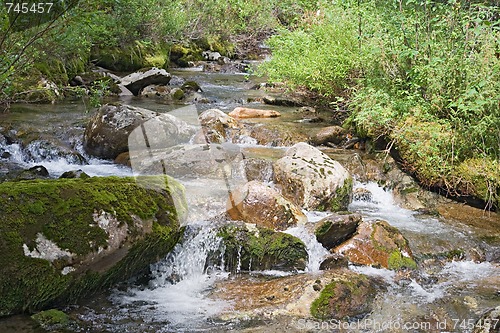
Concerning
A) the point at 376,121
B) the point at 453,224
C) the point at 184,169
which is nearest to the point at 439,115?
the point at 376,121

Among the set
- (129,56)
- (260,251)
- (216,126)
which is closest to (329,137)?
(216,126)

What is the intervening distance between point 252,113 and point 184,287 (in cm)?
794

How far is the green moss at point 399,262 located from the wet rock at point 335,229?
2.11ft

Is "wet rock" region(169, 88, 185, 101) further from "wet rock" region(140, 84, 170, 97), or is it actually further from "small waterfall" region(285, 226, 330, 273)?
"small waterfall" region(285, 226, 330, 273)

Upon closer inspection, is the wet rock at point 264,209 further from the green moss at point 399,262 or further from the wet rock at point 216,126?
the wet rock at point 216,126

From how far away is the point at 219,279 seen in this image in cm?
557

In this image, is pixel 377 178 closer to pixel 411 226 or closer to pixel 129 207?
pixel 411 226

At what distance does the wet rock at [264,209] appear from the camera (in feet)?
22.2

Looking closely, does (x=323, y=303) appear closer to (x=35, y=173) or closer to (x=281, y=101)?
(x=35, y=173)

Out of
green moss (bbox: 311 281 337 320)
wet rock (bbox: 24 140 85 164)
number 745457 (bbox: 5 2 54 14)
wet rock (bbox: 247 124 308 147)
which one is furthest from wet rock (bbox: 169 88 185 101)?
green moss (bbox: 311 281 337 320)

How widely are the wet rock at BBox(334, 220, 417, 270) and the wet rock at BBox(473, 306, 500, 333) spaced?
1.94 m

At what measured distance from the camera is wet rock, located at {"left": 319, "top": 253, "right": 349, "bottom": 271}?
5.96 m

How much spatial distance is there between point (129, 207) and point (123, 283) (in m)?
0.89

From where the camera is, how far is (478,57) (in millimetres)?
7434
